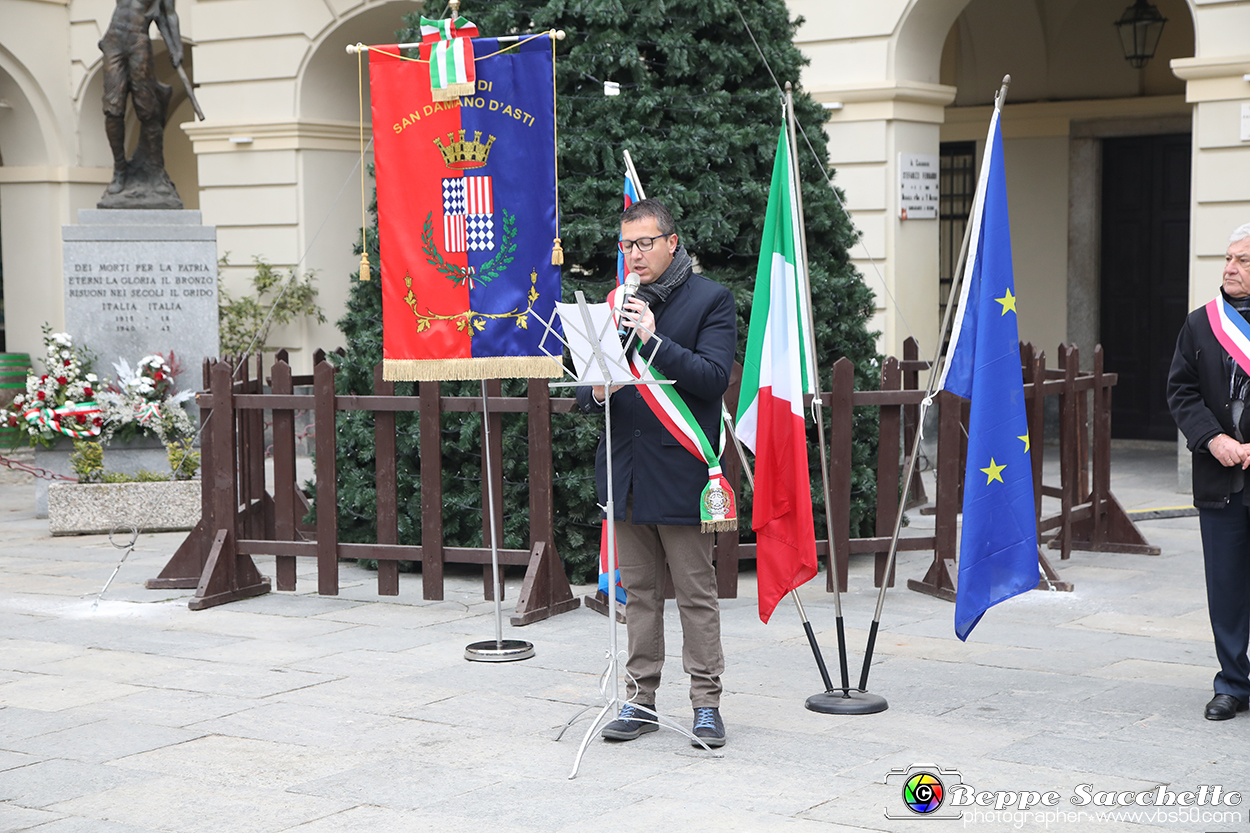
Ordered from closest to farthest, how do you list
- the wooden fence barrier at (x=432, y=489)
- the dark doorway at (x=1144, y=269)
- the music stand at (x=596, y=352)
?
1. the music stand at (x=596, y=352)
2. the wooden fence barrier at (x=432, y=489)
3. the dark doorway at (x=1144, y=269)

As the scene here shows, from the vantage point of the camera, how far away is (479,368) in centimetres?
649

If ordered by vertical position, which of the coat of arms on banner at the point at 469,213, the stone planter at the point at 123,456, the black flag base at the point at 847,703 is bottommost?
the black flag base at the point at 847,703

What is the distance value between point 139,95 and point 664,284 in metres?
8.00

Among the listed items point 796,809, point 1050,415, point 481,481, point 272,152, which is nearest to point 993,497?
point 796,809

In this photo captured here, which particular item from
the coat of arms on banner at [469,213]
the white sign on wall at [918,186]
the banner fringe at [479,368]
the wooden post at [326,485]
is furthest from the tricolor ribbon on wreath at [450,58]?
the white sign on wall at [918,186]

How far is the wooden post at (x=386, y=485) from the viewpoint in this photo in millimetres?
7430

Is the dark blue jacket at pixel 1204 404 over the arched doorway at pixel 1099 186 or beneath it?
beneath

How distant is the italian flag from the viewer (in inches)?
210

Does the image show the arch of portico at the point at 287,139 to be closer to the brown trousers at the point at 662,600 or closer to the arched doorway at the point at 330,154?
the arched doorway at the point at 330,154

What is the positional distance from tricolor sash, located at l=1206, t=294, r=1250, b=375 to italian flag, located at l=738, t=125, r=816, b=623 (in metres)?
1.54

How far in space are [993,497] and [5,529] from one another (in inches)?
319

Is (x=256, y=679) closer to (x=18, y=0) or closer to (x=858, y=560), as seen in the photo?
(x=858, y=560)

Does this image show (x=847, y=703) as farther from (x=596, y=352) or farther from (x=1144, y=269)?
(x=1144, y=269)

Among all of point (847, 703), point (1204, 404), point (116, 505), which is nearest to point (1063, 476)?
point (1204, 404)
